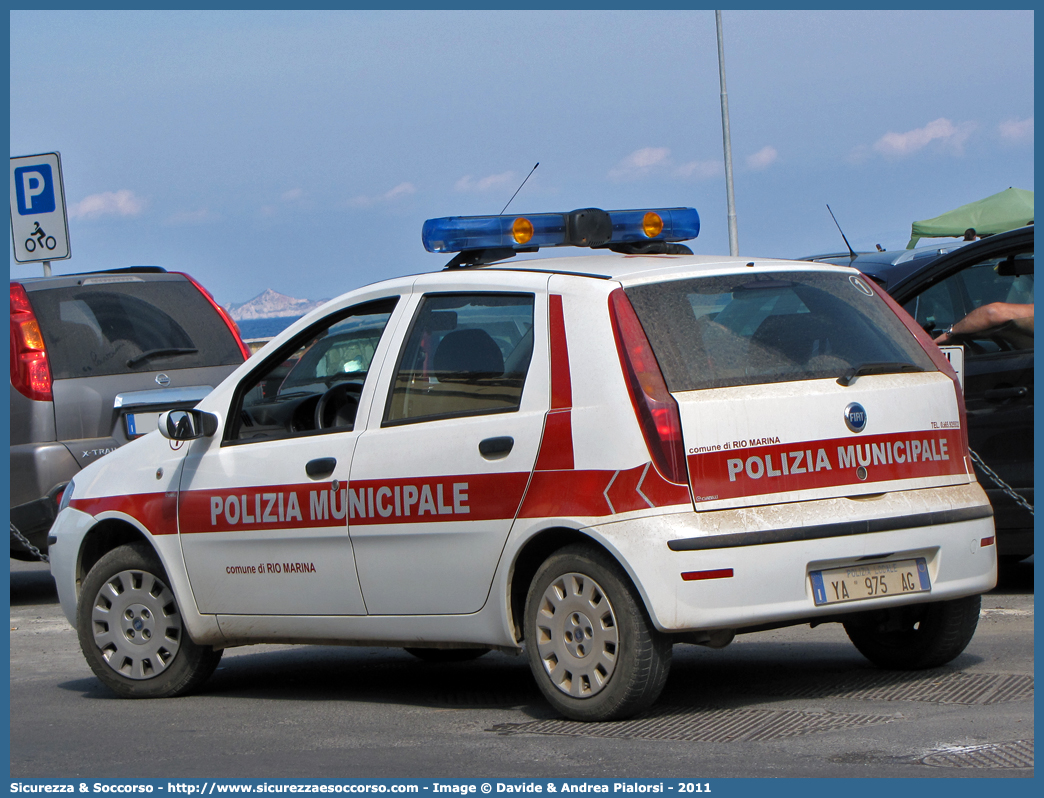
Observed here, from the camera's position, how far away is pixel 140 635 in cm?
676

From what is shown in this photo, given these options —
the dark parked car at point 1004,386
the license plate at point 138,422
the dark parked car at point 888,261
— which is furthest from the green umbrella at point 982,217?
the license plate at point 138,422

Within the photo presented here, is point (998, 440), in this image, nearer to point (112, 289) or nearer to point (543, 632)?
point (543, 632)

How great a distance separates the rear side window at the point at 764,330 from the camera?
211 inches

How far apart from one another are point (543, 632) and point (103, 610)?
2.38 metres

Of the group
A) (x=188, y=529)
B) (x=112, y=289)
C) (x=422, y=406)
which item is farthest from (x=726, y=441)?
(x=112, y=289)

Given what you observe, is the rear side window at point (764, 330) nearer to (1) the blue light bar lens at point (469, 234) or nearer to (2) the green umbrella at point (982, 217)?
(1) the blue light bar lens at point (469, 234)

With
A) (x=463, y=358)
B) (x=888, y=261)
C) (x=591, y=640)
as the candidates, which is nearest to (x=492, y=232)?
(x=463, y=358)

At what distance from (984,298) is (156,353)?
17.2 ft

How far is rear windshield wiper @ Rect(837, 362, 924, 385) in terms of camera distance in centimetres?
547

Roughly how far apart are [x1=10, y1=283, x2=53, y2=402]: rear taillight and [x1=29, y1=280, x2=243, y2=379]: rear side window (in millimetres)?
49

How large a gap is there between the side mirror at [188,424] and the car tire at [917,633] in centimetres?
286

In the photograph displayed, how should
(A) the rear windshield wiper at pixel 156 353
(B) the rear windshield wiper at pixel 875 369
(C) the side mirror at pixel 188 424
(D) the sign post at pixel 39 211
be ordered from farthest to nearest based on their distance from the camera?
1. (D) the sign post at pixel 39 211
2. (A) the rear windshield wiper at pixel 156 353
3. (C) the side mirror at pixel 188 424
4. (B) the rear windshield wiper at pixel 875 369

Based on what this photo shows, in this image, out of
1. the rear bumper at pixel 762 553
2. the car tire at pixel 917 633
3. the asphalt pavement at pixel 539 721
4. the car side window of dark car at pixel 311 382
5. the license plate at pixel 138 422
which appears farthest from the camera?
the license plate at pixel 138 422

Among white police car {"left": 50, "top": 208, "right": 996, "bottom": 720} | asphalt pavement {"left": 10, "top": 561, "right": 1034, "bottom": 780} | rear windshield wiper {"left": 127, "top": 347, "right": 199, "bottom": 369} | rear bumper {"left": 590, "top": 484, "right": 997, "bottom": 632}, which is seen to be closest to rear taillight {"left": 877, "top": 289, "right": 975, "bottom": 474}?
→ white police car {"left": 50, "top": 208, "right": 996, "bottom": 720}
